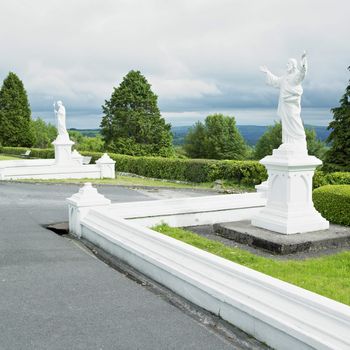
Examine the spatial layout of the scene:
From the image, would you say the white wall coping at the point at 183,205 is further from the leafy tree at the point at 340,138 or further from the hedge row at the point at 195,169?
the leafy tree at the point at 340,138

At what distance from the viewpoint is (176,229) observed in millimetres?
9352

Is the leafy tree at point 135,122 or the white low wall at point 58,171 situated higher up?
the leafy tree at point 135,122

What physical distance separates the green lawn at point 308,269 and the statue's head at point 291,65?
372 cm

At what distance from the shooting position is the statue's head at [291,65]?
8.76 m

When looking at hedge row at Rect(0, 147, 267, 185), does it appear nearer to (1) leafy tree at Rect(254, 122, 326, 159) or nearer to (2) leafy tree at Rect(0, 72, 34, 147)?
(2) leafy tree at Rect(0, 72, 34, 147)

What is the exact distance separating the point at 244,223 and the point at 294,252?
185 cm

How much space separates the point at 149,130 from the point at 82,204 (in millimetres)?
31332

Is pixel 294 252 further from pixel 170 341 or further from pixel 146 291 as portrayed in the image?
pixel 170 341

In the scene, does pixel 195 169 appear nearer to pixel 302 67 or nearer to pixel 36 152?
pixel 302 67

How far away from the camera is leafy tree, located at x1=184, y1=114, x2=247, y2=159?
65.7 meters

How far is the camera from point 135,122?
3962cm

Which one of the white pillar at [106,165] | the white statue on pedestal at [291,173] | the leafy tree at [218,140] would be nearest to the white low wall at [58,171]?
the white pillar at [106,165]

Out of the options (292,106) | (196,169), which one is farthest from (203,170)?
(292,106)

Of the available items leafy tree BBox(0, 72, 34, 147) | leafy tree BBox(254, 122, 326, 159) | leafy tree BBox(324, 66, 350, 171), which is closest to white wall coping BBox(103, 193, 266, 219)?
leafy tree BBox(324, 66, 350, 171)
